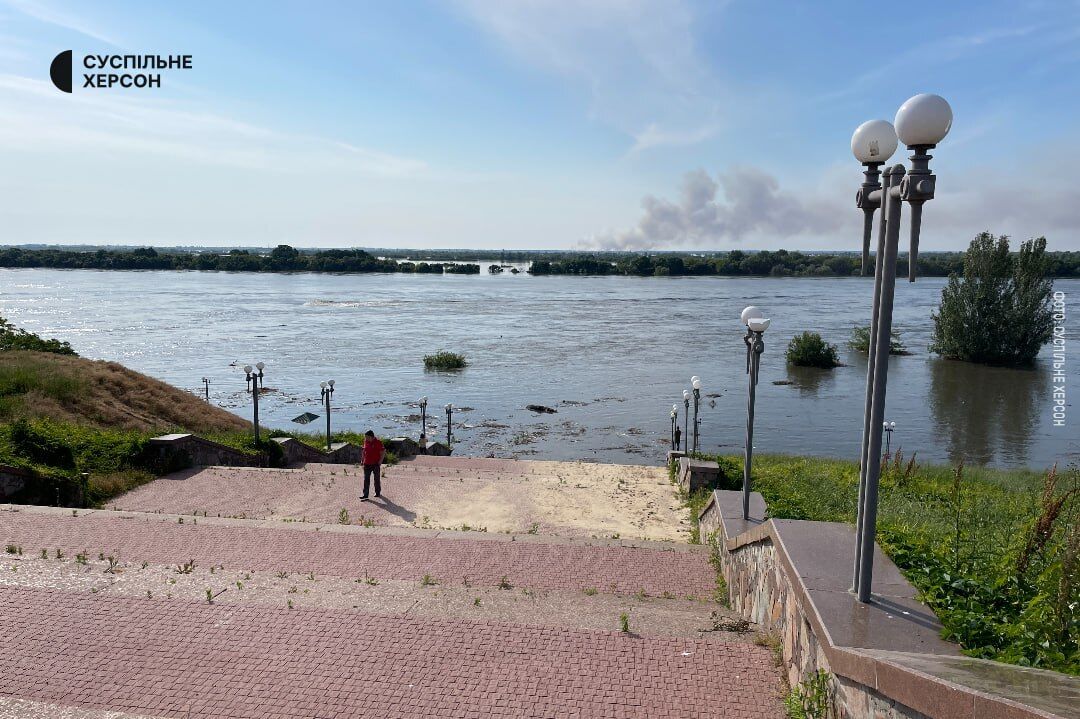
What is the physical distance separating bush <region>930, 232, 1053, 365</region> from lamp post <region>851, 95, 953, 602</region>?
44.7 m

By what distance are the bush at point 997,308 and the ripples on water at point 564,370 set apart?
173cm

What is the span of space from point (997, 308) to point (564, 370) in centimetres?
2645

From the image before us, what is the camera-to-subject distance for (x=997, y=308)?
4428 centimetres

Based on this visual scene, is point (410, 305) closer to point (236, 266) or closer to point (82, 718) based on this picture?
point (82, 718)

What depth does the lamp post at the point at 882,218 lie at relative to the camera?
3.61 meters

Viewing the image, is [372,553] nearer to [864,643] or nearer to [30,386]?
[864,643]

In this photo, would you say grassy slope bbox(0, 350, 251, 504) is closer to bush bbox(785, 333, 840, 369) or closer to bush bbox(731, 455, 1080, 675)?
bush bbox(731, 455, 1080, 675)

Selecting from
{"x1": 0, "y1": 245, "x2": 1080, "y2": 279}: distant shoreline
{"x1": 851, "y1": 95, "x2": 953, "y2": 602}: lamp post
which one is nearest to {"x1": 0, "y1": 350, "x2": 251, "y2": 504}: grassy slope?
{"x1": 851, "y1": 95, "x2": 953, "y2": 602}: lamp post

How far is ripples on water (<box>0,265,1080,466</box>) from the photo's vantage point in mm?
27844

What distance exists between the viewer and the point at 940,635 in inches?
141

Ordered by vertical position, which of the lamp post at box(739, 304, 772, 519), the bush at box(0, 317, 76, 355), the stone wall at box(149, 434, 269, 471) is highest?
the lamp post at box(739, 304, 772, 519)

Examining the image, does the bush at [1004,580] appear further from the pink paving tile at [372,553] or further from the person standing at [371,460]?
the person standing at [371,460]

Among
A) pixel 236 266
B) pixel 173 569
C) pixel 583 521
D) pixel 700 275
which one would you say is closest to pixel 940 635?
pixel 173 569

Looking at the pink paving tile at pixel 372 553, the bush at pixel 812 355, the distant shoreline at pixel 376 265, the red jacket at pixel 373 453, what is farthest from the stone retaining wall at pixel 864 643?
the distant shoreline at pixel 376 265
